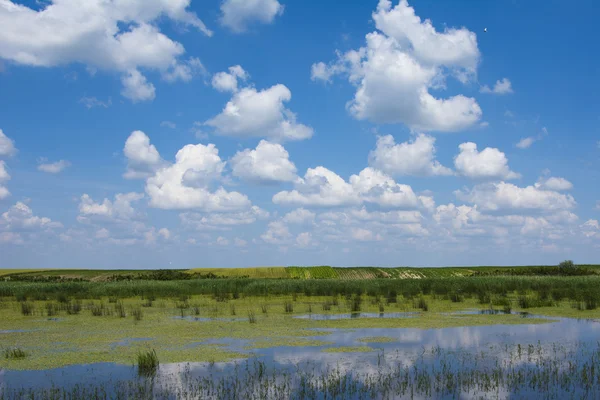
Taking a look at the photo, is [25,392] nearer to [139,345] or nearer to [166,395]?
[166,395]

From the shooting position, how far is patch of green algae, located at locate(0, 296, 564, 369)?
13.1 metres

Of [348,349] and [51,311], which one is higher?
[348,349]

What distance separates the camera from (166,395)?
945 centimetres

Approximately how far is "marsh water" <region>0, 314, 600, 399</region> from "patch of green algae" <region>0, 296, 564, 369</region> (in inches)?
29.9

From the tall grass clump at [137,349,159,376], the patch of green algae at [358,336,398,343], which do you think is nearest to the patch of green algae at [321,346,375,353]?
the patch of green algae at [358,336,398,343]

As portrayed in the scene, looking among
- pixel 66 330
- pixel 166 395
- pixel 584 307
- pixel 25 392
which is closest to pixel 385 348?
pixel 166 395

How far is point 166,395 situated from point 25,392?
2739 millimetres

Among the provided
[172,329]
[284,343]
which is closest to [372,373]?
[284,343]

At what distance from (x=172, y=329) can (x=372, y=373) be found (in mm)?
8810

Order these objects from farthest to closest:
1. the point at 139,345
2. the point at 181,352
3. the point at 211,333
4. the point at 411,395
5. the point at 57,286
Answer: the point at 57,286, the point at 211,333, the point at 139,345, the point at 181,352, the point at 411,395

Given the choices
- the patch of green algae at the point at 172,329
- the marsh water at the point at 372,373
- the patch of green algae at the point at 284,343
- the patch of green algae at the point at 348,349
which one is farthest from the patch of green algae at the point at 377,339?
the patch of green algae at the point at 172,329

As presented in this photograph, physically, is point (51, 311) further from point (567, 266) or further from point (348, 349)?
point (567, 266)

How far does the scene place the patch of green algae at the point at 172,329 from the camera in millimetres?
13148

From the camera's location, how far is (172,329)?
17500 millimetres
